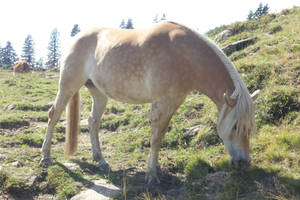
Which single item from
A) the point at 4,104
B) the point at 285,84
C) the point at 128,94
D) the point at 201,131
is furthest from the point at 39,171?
the point at 4,104

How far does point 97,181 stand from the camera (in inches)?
162

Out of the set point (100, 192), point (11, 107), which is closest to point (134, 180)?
point (100, 192)

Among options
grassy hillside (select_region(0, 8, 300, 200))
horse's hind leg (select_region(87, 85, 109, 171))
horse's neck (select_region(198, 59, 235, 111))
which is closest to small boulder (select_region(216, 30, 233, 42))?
grassy hillside (select_region(0, 8, 300, 200))

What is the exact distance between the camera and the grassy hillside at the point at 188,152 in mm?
3270

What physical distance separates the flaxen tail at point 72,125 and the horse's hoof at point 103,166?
0.69m

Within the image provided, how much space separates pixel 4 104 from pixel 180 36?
7.81 meters

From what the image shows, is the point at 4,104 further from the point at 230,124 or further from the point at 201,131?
the point at 230,124

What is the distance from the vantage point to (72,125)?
507cm

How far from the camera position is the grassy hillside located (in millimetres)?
3270

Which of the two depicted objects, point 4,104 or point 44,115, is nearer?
point 44,115

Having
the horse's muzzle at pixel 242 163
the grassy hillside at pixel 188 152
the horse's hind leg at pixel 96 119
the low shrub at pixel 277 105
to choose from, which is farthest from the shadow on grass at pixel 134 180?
the low shrub at pixel 277 105

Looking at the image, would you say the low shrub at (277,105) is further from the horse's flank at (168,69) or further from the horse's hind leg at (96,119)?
the horse's hind leg at (96,119)

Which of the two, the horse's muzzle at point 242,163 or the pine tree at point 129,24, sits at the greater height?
the pine tree at point 129,24

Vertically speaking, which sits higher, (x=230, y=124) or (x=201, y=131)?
(x=230, y=124)
